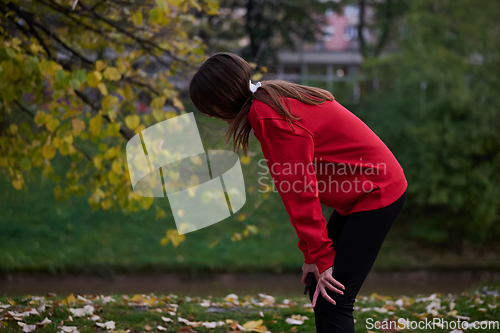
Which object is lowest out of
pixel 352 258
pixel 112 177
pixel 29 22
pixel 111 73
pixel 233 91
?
pixel 352 258

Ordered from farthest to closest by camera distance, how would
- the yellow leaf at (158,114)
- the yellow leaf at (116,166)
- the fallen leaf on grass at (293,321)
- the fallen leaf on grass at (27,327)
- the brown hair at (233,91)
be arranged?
1. the yellow leaf at (158,114)
2. the yellow leaf at (116,166)
3. the fallen leaf on grass at (293,321)
4. the fallen leaf on grass at (27,327)
5. the brown hair at (233,91)

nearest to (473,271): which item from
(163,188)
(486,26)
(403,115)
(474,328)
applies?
(403,115)

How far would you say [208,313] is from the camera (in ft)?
10.8

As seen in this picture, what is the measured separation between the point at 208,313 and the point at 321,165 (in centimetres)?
189

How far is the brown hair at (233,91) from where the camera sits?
1812 millimetres

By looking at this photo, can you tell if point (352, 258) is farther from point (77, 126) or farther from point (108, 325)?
point (77, 126)

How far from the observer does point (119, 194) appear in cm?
356

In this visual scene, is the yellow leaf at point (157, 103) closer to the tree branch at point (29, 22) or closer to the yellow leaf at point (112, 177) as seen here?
the yellow leaf at point (112, 177)

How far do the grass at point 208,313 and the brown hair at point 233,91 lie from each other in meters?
1.61

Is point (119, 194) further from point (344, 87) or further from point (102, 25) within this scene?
point (344, 87)

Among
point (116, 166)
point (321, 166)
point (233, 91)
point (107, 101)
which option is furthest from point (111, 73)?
point (321, 166)

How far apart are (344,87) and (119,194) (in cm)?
1360

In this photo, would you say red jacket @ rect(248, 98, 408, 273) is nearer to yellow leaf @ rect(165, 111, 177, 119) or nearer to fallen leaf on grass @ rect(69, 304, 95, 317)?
fallen leaf on grass @ rect(69, 304, 95, 317)

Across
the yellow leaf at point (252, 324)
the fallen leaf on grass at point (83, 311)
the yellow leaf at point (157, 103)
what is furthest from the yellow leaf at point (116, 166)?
the yellow leaf at point (252, 324)
